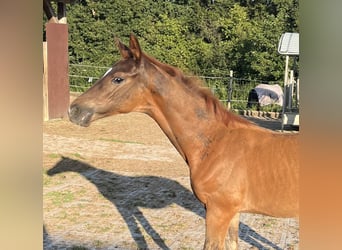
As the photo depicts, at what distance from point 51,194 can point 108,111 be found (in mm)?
3432

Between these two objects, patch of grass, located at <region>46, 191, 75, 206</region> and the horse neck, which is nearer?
the horse neck

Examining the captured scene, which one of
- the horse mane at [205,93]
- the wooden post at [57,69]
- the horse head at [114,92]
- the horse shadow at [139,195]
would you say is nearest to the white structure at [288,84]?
the wooden post at [57,69]

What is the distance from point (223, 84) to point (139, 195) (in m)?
11.9

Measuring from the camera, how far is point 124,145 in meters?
9.36

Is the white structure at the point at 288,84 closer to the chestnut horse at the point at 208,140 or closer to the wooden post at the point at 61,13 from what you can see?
the wooden post at the point at 61,13

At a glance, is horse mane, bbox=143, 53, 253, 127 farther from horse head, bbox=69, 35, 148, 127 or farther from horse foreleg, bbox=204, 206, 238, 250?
horse foreleg, bbox=204, 206, 238, 250

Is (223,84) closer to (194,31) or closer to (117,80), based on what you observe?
(194,31)

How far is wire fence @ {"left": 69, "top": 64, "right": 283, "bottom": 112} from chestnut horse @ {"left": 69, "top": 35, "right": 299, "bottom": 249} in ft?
42.0

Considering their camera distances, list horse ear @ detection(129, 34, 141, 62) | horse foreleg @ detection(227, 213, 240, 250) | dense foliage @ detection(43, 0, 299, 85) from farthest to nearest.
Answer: dense foliage @ detection(43, 0, 299, 85) < horse foreleg @ detection(227, 213, 240, 250) < horse ear @ detection(129, 34, 141, 62)

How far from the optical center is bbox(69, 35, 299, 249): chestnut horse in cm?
258

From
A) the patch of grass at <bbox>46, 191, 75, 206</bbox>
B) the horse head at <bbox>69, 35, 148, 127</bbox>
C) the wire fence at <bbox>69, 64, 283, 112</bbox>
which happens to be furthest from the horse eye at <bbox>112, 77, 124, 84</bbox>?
the wire fence at <bbox>69, 64, 283, 112</bbox>
